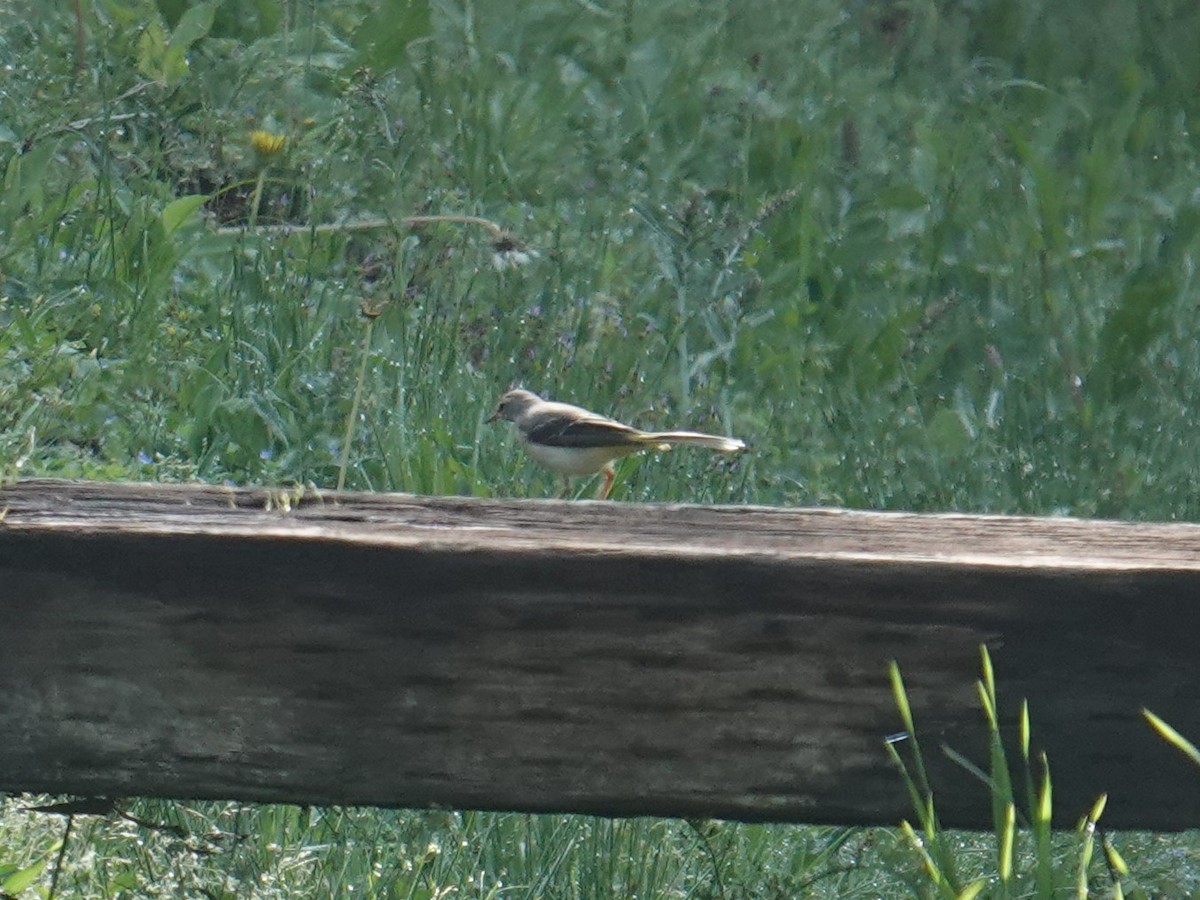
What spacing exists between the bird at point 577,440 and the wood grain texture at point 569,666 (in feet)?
9.21

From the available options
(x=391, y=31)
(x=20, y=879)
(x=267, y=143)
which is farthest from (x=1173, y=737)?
(x=391, y=31)

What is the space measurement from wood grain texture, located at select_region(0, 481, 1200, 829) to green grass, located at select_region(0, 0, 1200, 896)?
999 millimetres

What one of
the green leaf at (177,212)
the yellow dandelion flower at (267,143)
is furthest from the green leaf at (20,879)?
the yellow dandelion flower at (267,143)

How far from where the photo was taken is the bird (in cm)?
441

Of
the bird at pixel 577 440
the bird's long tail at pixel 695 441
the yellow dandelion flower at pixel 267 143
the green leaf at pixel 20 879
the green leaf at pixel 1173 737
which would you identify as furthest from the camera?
the yellow dandelion flower at pixel 267 143

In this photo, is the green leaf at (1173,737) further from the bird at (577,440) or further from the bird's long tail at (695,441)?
the bird at (577,440)

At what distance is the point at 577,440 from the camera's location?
4586 mm

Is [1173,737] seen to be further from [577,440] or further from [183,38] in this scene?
[183,38]

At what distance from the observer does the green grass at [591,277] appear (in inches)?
156

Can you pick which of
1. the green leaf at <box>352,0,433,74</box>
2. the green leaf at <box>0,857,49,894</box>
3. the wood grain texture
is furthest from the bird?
the wood grain texture

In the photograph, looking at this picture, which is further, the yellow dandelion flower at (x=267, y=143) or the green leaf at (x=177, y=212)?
the yellow dandelion flower at (x=267, y=143)

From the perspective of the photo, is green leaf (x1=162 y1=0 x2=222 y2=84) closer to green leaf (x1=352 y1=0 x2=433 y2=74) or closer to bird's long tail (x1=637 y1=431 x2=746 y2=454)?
green leaf (x1=352 y1=0 x2=433 y2=74)

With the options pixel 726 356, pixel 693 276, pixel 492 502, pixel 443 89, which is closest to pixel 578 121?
pixel 443 89

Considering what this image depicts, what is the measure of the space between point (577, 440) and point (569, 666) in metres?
3.08
